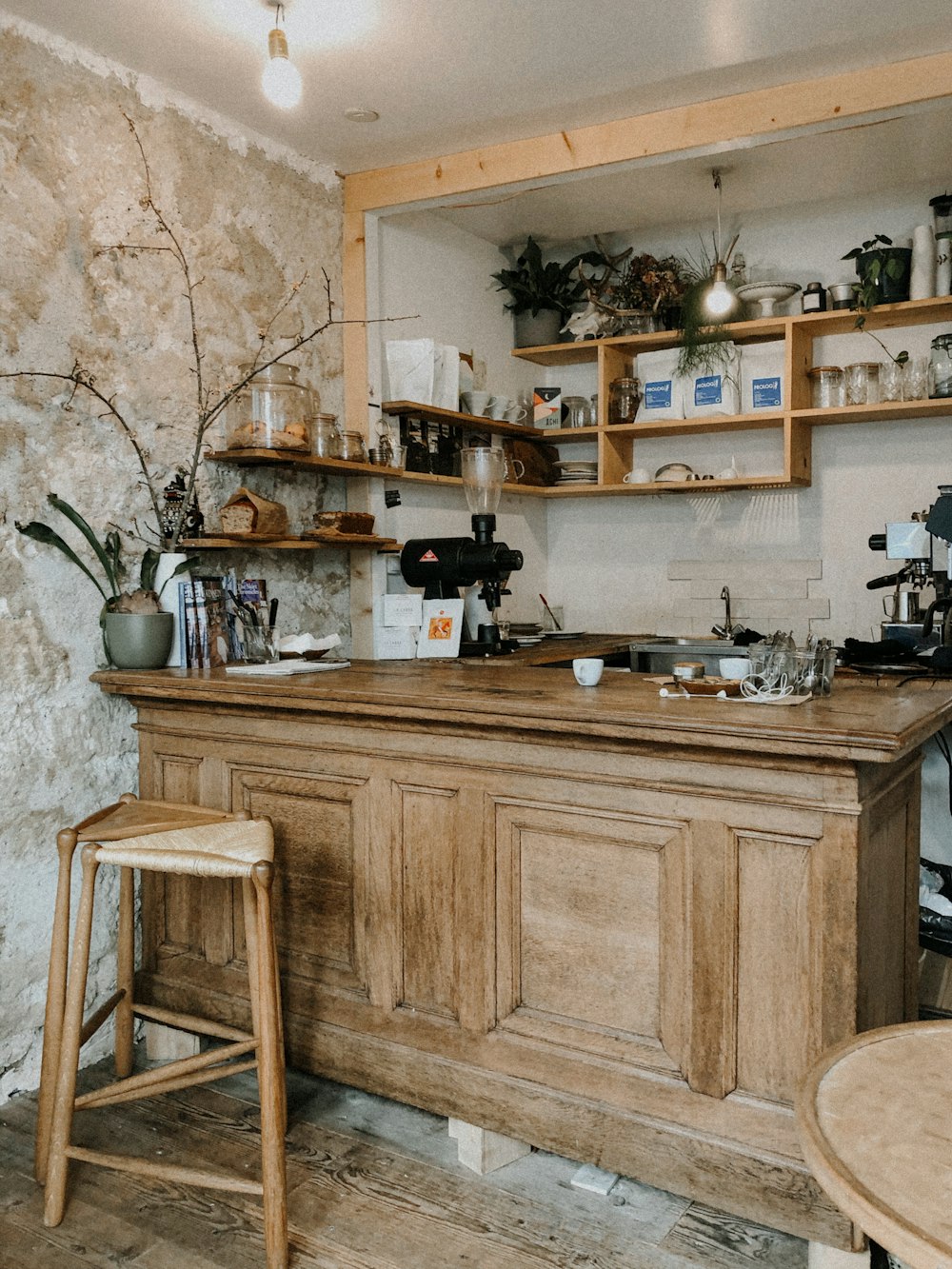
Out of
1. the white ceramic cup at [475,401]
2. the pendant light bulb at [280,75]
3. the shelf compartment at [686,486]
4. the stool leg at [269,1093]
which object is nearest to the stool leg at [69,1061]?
the stool leg at [269,1093]

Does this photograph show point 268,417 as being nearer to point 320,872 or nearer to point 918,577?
point 320,872

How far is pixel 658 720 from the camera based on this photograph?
1938 millimetres

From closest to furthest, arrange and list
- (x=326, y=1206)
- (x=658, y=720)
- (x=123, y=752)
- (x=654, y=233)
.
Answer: (x=658, y=720), (x=326, y=1206), (x=123, y=752), (x=654, y=233)

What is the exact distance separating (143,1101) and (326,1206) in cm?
70

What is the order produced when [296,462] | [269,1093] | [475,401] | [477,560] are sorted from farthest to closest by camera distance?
[475,401], [296,462], [477,560], [269,1093]

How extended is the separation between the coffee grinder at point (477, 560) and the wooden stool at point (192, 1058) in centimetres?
114

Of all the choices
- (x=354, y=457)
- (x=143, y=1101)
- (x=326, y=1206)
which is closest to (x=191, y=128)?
(x=354, y=457)

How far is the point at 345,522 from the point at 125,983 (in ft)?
5.40

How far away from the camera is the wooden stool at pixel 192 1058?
1979mm

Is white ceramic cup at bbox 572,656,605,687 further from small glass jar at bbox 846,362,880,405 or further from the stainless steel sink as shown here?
small glass jar at bbox 846,362,880,405

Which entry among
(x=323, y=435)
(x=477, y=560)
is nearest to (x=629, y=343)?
(x=323, y=435)

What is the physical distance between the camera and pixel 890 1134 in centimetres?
100

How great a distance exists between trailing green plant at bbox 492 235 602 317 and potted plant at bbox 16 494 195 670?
2.56m

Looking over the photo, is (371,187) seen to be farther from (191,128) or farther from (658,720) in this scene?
(658,720)
